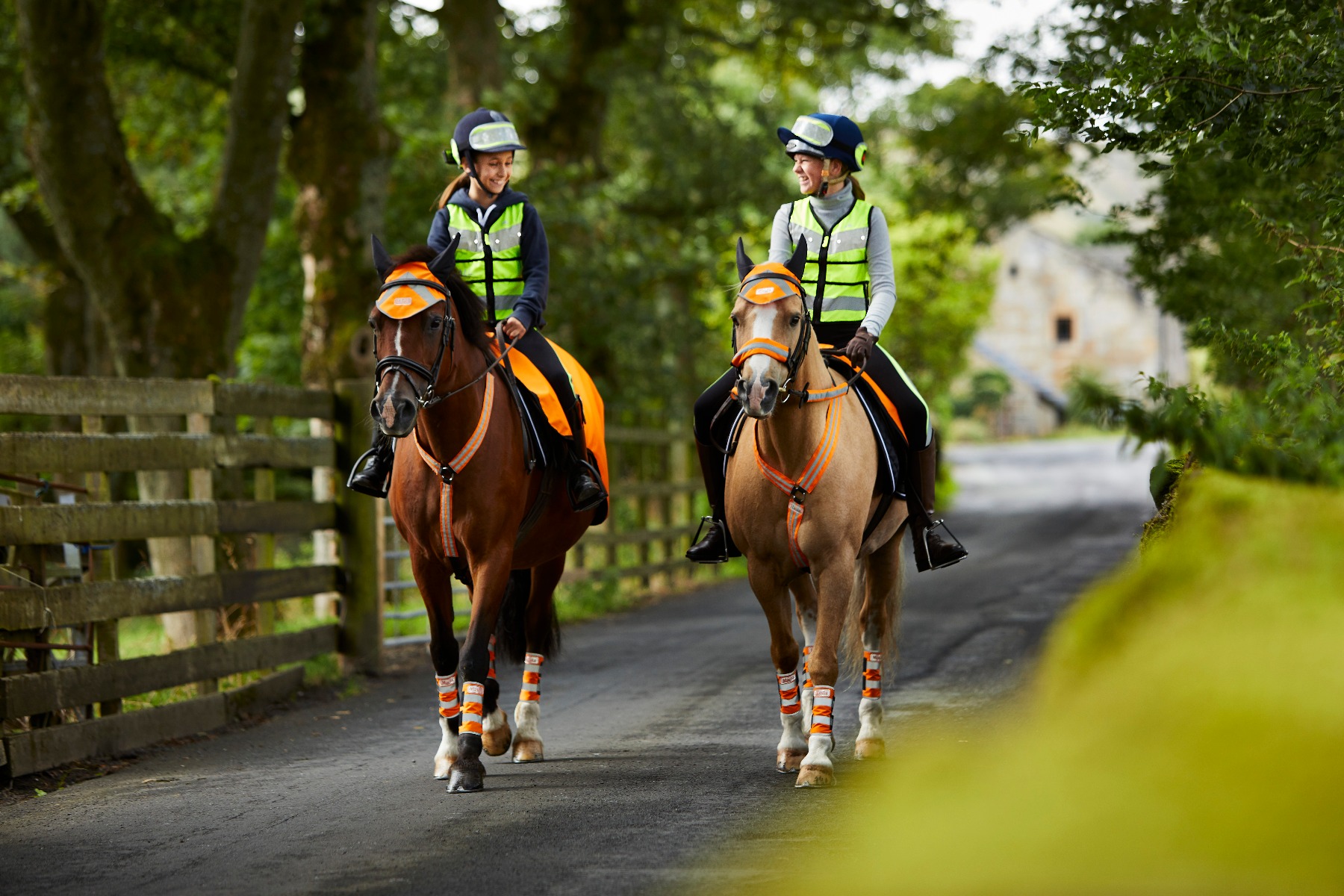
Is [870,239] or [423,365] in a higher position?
[870,239]

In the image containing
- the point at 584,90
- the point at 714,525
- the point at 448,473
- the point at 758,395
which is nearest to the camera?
the point at 758,395

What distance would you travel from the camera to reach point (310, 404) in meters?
10.1

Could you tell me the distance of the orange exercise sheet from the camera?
7.02 metres

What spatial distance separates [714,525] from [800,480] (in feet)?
2.94

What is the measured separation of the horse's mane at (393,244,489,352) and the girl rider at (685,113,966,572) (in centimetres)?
114

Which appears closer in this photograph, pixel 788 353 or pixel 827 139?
pixel 788 353

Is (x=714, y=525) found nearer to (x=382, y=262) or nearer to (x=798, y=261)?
(x=798, y=261)

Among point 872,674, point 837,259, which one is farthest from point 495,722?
point 837,259

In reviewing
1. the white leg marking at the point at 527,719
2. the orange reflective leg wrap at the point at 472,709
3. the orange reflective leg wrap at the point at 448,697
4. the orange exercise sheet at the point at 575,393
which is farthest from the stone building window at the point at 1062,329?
the orange reflective leg wrap at the point at 472,709

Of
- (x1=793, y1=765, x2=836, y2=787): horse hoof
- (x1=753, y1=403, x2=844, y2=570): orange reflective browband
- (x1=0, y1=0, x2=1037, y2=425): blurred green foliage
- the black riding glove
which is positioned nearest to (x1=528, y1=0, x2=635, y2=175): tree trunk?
(x1=0, y1=0, x2=1037, y2=425): blurred green foliage

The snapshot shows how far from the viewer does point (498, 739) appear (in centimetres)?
686

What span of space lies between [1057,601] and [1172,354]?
180 feet

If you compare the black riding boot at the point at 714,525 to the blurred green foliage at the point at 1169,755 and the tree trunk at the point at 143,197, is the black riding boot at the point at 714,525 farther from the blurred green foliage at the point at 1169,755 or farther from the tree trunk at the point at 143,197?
the tree trunk at the point at 143,197

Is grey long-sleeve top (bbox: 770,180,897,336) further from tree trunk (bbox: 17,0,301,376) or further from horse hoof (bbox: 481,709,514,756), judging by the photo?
tree trunk (bbox: 17,0,301,376)
